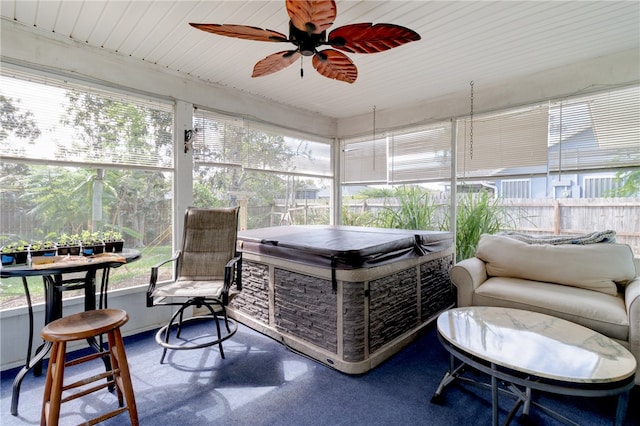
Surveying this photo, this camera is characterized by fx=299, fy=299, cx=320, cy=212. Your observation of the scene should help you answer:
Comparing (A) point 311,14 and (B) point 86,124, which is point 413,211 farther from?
(B) point 86,124

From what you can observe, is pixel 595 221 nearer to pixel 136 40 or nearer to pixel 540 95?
pixel 540 95

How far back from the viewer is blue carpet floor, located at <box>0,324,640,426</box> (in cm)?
178

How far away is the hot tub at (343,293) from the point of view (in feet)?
7.29

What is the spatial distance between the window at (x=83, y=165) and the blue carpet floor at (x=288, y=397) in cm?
115

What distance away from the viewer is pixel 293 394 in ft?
6.60

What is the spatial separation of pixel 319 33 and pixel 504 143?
289cm

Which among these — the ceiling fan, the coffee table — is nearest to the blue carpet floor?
the coffee table

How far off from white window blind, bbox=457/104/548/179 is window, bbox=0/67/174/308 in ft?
11.9

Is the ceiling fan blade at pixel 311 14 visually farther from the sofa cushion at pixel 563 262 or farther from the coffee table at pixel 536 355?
the sofa cushion at pixel 563 262

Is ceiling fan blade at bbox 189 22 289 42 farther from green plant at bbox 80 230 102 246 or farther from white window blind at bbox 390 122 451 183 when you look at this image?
white window blind at bbox 390 122 451 183

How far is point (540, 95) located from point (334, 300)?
3.24m

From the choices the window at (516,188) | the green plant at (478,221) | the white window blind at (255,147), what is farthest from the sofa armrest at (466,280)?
the white window blind at (255,147)

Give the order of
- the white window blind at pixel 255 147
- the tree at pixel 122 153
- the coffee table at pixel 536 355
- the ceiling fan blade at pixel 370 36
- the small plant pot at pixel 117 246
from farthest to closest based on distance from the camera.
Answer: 1. the white window blind at pixel 255 147
2. the tree at pixel 122 153
3. the small plant pot at pixel 117 246
4. the ceiling fan blade at pixel 370 36
5. the coffee table at pixel 536 355

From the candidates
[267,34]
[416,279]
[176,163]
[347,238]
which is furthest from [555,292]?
[176,163]
